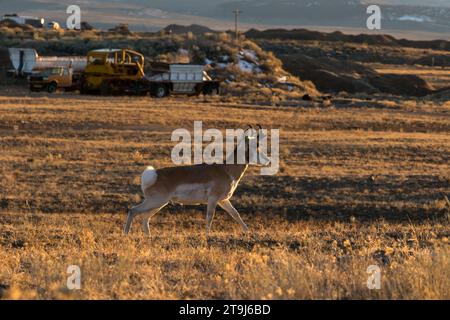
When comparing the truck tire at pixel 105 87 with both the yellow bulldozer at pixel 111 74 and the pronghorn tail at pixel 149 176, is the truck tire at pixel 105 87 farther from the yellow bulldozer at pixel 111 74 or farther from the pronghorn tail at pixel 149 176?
the pronghorn tail at pixel 149 176

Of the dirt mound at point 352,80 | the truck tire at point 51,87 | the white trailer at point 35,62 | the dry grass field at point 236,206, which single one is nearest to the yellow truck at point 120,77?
the truck tire at point 51,87

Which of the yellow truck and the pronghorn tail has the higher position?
the pronghorn tail

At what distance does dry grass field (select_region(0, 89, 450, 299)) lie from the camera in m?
8.57

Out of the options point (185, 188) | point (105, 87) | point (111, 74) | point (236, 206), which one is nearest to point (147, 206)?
point (185, 188)

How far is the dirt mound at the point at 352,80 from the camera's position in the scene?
73500 mm

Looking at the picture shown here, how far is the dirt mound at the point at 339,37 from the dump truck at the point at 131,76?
77.2 metres

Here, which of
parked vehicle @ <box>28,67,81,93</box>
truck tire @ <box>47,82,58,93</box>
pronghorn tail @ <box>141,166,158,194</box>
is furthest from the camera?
truck tire @ <box>47,82,58,93</box>

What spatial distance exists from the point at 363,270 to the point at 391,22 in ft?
590

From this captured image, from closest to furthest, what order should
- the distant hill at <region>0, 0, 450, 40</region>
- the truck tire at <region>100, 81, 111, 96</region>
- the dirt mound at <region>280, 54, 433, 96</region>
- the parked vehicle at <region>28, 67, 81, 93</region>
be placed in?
the truck tire at <region>100, 81, 111, 96</region> → the parked vehicle at <region>28, 67, 81, 93</region> → the dirt mound at <region>280, 54, 433, 96</region> → the distant hill at <region>0, 0, 450, 40</region>

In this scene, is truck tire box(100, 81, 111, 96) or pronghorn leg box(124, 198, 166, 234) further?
truck tire box(100, 81, 111, 96)

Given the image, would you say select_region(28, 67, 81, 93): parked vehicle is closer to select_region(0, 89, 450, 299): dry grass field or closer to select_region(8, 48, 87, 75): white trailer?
select_region(8, 48, 87, 75): white trailer

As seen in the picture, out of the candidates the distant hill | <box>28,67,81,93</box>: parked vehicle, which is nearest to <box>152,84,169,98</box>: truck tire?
<box>28,67,81,93</box>: parked vehicle

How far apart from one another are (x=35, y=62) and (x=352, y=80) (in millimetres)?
31800

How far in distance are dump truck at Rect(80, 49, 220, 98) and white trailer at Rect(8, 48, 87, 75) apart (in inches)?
69.4
